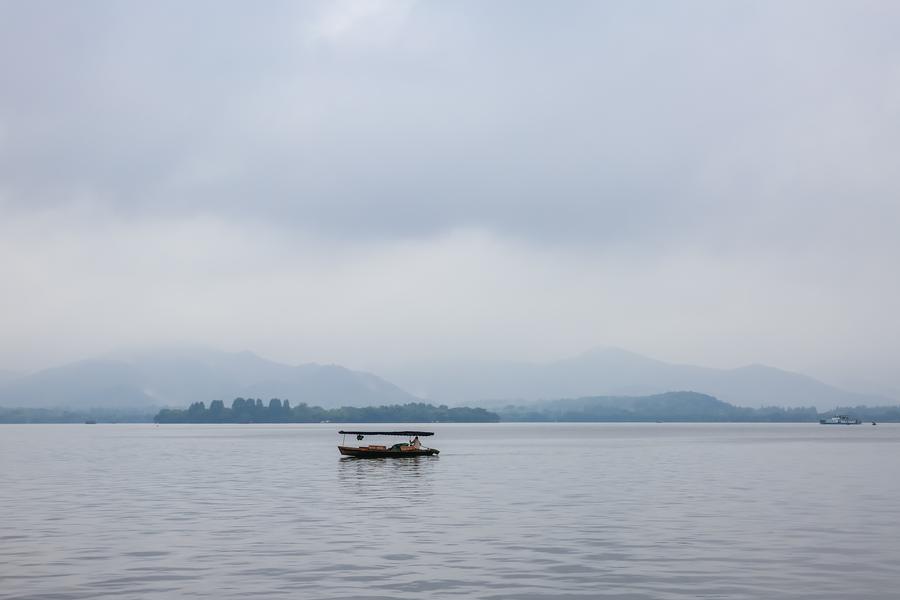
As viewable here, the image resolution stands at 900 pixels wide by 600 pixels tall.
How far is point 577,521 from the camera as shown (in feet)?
210

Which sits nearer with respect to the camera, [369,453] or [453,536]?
[453,536]

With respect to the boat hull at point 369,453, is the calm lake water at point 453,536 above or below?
below

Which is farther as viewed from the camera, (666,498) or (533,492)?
(533,492)

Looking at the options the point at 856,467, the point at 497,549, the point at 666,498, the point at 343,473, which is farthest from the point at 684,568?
the point at 856,467

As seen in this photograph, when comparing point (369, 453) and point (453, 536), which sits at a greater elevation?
point (369, 453)

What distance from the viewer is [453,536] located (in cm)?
5647

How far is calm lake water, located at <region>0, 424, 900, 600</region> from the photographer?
4106 centimetres

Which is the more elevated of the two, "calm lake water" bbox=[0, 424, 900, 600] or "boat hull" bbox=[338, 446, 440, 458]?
"boat hull" bbox=[338, 446, 440, 458]

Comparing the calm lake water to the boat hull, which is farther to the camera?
the boat hull

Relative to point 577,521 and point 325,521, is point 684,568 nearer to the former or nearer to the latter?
point 577,521

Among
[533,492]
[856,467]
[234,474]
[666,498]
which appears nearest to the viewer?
[666,498]

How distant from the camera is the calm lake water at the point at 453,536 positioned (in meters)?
41.1

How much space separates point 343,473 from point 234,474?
13456mm

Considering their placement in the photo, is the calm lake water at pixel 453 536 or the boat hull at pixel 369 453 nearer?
the calm lake water at pixel 453 536
